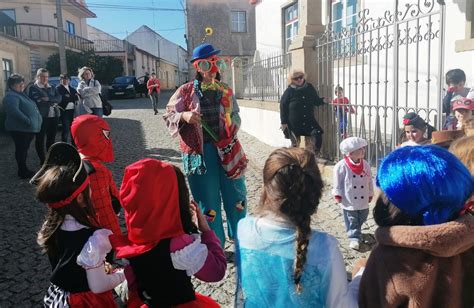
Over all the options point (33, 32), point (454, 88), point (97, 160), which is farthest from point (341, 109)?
point (33, 32)

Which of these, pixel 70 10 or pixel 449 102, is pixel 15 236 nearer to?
pixel 449 102

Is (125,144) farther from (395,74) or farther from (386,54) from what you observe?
(395,74)

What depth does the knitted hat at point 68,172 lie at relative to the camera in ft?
7.33

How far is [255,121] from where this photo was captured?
1127 cm

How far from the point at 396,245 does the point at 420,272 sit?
12 cm

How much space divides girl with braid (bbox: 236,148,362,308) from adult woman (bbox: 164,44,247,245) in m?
1.75

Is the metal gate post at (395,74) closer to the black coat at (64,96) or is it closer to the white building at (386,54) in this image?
the white building at (386,54)

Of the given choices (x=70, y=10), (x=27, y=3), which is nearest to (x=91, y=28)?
(x=70, y=10)

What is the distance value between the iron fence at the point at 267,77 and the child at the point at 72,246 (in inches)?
260

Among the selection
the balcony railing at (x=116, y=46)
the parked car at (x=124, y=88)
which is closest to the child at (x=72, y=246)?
the parked car at (x=124, y=88)

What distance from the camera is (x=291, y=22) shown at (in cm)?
1514

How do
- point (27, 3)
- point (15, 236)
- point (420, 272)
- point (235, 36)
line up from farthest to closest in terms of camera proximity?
point (235, 36) → point (27, 3) → point (15, 236) → point (420, 272)

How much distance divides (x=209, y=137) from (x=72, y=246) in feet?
5.51

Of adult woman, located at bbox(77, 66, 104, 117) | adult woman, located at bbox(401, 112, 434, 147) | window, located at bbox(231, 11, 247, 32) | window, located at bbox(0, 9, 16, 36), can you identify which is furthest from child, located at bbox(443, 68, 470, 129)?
window, located at bbox(231, 11, 247, 32)
